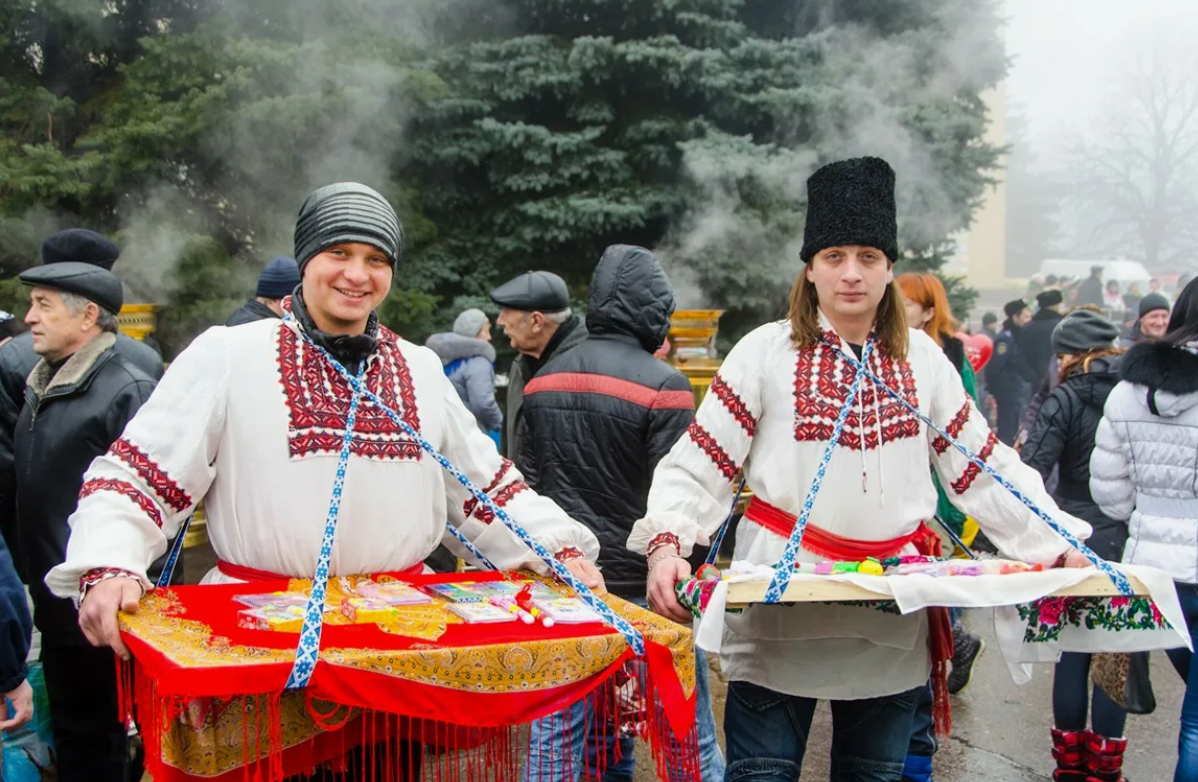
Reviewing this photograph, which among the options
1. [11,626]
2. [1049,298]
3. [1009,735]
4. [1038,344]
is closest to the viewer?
[11,626]

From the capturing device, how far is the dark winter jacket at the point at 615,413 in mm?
3928

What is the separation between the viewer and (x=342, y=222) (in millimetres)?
2594

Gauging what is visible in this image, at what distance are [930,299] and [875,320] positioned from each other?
2541 mm

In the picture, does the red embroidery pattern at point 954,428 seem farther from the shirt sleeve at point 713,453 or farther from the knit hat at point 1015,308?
the knit hat at point 1015,308

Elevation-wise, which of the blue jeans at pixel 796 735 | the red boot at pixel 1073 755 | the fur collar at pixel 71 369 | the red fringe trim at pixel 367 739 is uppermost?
the fur collar at pixel 71 369

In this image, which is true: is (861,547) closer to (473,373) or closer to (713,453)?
(713,453)

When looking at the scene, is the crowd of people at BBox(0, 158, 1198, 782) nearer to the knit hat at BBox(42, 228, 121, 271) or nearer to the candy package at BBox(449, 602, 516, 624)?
the candy package at BBox(449, 602, 516, 624)

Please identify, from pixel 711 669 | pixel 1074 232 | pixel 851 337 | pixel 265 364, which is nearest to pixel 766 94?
pixel 711 669

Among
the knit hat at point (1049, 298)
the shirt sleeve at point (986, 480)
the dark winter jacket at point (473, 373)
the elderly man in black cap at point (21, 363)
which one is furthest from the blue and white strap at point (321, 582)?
the knit hat at point (1049, 298)

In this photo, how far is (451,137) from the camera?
10.5 metres

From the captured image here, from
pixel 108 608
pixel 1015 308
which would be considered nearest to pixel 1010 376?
pixel 1015 308

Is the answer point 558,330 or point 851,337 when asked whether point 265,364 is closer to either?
point 851,337

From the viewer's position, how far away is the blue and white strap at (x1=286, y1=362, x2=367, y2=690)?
200 centimetres

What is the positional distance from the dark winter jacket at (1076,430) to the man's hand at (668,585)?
2.66 metres
